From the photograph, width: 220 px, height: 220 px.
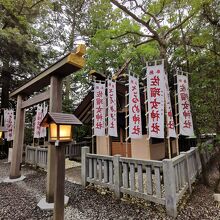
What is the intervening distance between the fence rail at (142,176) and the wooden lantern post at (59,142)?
1.90 metres

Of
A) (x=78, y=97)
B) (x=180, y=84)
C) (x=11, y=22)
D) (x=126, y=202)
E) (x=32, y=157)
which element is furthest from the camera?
(x=78, y=97)

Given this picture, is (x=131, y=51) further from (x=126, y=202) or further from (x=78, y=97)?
(x=126, y=202)

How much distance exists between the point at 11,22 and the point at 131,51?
9.09 meters

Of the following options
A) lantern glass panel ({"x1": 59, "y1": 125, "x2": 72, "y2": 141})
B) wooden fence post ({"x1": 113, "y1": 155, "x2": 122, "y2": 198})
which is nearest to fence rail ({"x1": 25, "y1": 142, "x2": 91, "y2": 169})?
wooden fence post ({"x1": 113, "y1": 155, "x2": 122, "y2": 198})

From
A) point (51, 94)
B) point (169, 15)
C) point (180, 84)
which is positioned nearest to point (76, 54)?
point (51, 94)

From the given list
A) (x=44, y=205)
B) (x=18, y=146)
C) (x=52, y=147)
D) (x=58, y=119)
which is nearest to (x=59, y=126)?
(x=58, y=119)

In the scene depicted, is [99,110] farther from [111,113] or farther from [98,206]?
[98,206]

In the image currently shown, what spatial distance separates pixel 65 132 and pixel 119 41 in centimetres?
1168

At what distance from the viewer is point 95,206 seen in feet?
14.8

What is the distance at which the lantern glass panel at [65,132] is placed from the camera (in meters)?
3.54

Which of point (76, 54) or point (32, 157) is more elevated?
point (76, 54)


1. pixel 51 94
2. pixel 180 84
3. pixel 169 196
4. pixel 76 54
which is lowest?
pixel 169 196

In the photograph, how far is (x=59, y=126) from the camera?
3525 mm

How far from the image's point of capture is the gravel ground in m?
4.00
